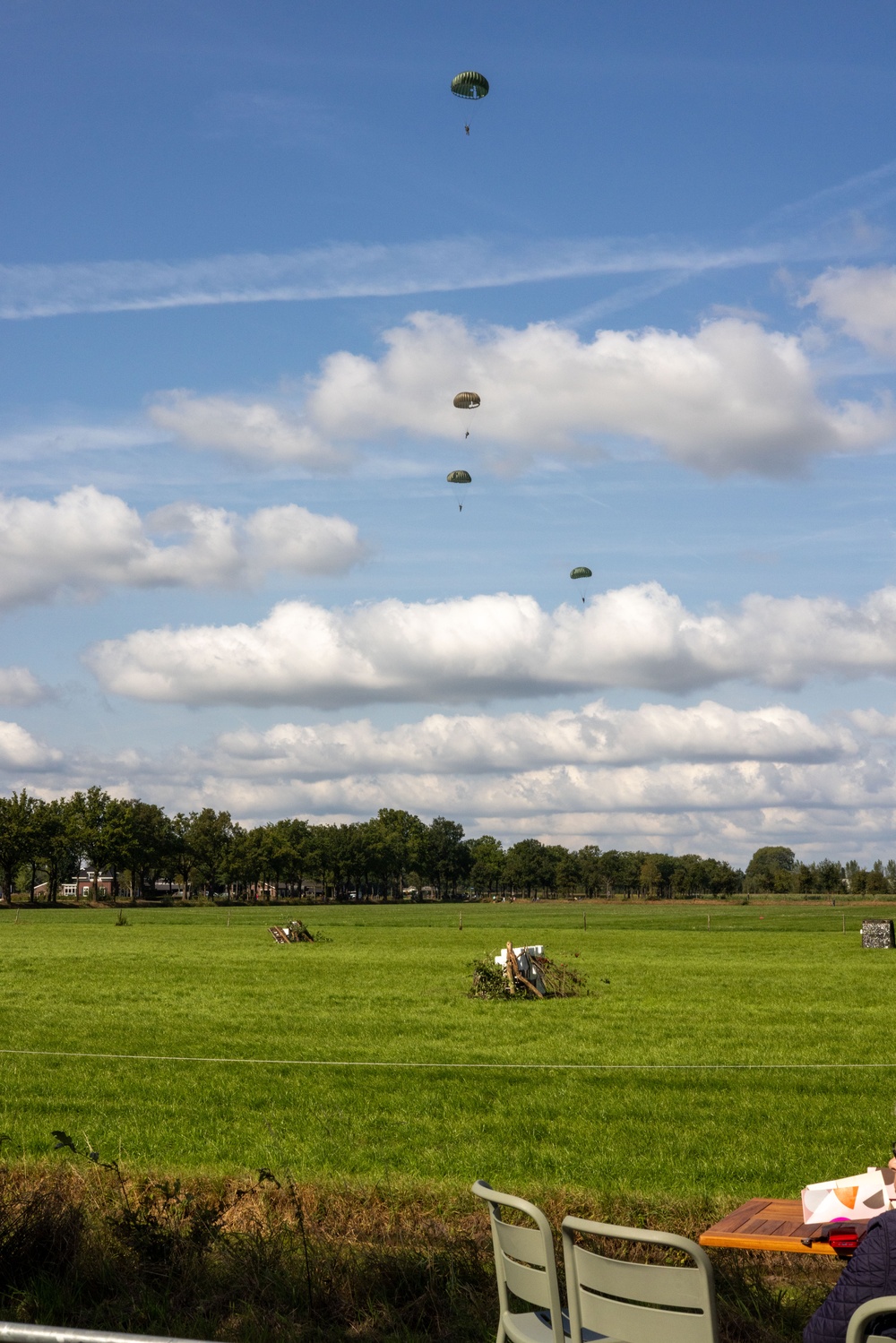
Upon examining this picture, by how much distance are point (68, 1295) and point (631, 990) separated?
24267mm

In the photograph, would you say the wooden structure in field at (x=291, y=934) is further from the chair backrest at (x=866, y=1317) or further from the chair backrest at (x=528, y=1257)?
the chair backrest at (x=866, y=1317)

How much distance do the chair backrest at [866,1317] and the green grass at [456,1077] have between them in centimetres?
607

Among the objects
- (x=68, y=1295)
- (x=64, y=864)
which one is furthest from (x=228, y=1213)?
(x=64, y=864)

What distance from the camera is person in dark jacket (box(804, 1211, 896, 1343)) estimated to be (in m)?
4.98

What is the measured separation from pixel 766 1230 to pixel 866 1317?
2.05m

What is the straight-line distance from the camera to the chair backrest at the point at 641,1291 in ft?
14.4

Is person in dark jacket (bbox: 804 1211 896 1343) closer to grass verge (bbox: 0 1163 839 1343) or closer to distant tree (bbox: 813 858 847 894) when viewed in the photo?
grass verge (bbox: 0 1163 839 1343)

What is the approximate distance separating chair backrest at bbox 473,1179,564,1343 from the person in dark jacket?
1.11 m

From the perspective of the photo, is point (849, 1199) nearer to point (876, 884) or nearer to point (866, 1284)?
point (866, 1284)

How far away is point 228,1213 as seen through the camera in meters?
9.09

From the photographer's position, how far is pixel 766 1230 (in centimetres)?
655

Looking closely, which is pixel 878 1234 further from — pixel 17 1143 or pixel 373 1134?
pixel 17 1143

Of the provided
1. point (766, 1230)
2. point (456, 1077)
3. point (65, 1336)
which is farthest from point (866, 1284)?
point (456, 1077)

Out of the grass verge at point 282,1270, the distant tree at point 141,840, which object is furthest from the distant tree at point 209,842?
the grass verge at point 282,1270
